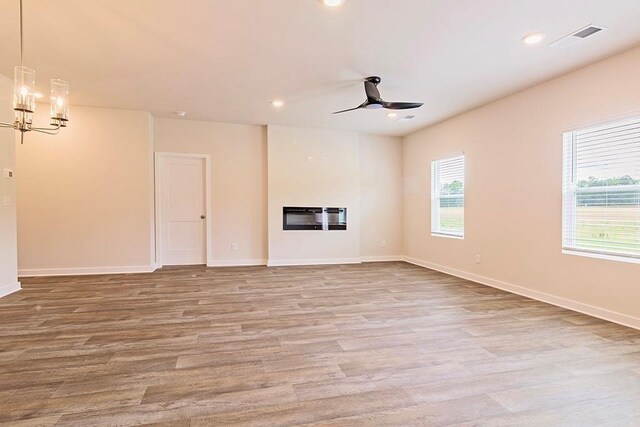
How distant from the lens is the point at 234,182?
6613 millimetres

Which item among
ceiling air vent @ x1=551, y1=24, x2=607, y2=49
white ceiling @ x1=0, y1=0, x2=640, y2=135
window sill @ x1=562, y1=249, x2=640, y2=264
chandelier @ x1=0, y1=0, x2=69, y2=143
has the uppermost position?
white ceiling @ x1=0, y1=0, x2=640, y2=135

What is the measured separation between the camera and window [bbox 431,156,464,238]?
5785mm

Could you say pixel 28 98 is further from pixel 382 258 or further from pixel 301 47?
pixel 382 258

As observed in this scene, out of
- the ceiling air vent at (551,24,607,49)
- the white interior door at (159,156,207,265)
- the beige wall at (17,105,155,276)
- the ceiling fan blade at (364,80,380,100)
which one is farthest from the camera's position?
the white interior door at (159,156,207,265)

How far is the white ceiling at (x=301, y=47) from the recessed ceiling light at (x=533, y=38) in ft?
0.23

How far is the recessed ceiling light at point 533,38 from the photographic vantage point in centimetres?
307

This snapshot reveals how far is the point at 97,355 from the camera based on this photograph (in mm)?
2549

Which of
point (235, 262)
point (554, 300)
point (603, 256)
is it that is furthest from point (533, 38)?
point (235, 262)

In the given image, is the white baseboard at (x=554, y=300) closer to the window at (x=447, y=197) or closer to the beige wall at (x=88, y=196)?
the window at (x=447, y=197)

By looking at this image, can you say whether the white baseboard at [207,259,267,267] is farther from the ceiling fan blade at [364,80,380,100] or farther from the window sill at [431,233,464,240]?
the ceiling fan blade at [364,80,380,100]

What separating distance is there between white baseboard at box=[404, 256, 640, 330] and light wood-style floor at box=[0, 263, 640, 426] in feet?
0.56

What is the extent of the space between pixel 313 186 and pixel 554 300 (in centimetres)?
441

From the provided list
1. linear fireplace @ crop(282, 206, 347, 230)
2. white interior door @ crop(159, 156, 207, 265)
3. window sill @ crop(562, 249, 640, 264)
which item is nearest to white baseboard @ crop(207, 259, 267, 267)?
white interior door @ crop(159, 156, 207, 265)

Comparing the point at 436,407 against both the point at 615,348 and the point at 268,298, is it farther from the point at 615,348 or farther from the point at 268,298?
the point at 268,298
